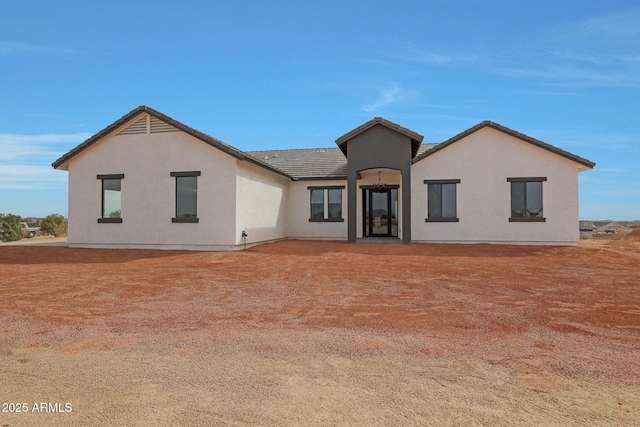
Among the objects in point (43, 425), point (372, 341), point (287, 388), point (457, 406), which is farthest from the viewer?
point (372, 341)

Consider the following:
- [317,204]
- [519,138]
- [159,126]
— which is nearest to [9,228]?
[159,126]

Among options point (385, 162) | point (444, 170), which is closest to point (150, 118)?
point (385, 162)

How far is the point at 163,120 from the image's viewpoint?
53.9 ft

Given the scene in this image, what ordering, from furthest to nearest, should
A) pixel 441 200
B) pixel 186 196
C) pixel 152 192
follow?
pixel 441 200 → pixel 152 192 → pixel 186 196

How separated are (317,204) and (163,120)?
339 inches

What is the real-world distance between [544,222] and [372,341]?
50.9 ft

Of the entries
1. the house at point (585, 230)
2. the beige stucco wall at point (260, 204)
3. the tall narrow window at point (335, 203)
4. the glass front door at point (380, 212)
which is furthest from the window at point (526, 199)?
the beige stucco wall at point (260, 204)

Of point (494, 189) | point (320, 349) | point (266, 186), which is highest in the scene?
point (266, 186)

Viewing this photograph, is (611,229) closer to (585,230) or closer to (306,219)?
(585,230)

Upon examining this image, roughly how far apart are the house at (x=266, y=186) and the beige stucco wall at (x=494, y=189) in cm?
4

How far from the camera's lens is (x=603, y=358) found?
4.59 metres

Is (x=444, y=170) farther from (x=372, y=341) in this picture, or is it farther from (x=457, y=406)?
(x=457, y=406)

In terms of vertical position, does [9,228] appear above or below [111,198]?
below

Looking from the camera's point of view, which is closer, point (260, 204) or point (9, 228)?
point (260, 204)
